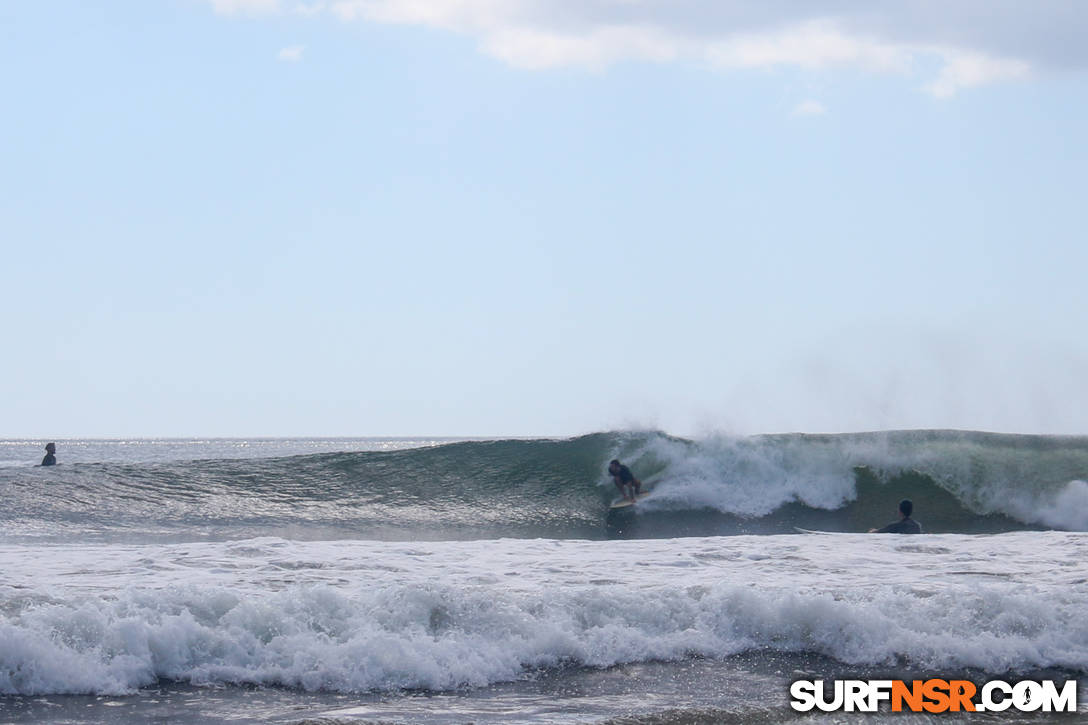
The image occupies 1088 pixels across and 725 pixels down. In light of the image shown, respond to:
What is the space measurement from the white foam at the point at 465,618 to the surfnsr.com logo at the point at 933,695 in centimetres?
37

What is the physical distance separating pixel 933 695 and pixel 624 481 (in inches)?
396

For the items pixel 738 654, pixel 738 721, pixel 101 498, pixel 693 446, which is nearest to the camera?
pixel 738 721

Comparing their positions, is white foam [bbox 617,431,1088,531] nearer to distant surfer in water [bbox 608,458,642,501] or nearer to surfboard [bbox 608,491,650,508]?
surfboard [bbox 608,491,650,508]

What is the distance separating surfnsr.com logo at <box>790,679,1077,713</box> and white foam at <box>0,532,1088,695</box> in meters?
0.37

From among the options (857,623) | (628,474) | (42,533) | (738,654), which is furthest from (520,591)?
(628,474)

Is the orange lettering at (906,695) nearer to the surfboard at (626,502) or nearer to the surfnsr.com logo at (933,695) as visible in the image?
the surfnsr.com logo at (933,695)

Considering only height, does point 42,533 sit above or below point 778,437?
below

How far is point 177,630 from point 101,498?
9264 mm

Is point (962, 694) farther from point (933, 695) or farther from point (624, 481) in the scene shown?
point (624, 481)

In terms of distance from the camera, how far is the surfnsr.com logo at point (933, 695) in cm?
619

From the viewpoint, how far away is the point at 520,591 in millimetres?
8078

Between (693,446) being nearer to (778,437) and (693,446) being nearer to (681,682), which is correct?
(778,437)

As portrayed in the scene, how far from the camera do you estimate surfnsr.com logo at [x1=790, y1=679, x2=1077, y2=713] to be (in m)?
6.19

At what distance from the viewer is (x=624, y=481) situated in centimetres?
1648
